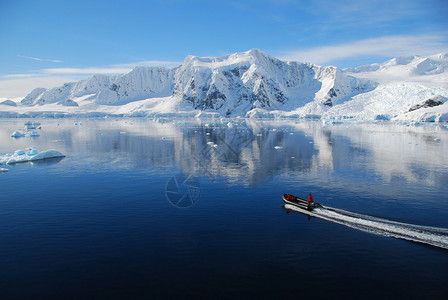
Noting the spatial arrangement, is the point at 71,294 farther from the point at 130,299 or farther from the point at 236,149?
the point at 236,149

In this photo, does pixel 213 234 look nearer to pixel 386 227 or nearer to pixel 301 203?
pixel 301 203

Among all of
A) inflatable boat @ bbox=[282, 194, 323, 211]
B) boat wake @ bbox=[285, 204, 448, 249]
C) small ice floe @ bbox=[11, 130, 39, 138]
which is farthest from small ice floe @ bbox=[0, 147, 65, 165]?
boat wake @ bbox=[285, 204, 448, 249]

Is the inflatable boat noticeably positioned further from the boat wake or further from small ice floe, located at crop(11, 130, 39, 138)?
small ice floe, located at crop(11, 130, 39, 138)

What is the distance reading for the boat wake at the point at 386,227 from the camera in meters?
20.9

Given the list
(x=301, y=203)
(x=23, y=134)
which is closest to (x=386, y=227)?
(x=301, y=203)

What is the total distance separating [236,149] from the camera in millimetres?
61219

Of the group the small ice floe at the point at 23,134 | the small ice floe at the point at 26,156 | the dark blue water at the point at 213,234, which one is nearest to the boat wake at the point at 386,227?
the dark blue water at the point at 213,234

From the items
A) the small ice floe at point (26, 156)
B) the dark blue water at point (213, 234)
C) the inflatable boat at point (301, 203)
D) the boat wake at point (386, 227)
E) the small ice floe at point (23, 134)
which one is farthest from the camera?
the small ice floe at point (23, 134)

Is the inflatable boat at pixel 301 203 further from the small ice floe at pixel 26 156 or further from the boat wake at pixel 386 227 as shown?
the small ice floe at pixel 26 156

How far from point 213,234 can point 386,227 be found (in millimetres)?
12850

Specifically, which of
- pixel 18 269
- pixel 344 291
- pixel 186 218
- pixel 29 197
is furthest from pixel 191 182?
pixel 344 291

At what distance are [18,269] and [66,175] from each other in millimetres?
23091

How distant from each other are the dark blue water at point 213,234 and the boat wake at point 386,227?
0.85 ft

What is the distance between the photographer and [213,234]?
2148 cm
